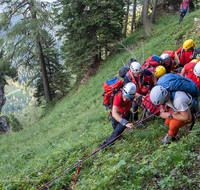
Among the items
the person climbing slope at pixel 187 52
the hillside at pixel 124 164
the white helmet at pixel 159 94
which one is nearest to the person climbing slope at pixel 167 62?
the person climbing slope at pixel 187 52

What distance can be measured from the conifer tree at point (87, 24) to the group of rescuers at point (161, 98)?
9812mm

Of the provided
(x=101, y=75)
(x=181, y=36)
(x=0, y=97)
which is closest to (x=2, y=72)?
(x=0, y=97)

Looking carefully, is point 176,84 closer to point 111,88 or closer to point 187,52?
point 111,88

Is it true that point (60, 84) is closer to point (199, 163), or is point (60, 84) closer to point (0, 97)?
point (0, 97)

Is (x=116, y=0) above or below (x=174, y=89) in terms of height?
above

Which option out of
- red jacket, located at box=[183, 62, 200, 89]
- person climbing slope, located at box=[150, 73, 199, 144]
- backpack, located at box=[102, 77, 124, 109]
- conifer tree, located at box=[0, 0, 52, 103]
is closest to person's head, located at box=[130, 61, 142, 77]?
backpack, located at box=[102, 77, 124, 109]

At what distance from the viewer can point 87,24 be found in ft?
47.0

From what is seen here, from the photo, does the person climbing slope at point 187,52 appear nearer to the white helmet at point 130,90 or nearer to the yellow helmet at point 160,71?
the yellow helmet at point 160,71

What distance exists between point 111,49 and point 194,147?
52.1 ft

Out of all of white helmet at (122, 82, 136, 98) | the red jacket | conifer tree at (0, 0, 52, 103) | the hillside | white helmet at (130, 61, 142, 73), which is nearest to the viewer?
the hillside

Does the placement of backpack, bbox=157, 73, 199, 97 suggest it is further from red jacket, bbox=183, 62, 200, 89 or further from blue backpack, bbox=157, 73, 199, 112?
red jacket, bbox=183, 62, 200, 89

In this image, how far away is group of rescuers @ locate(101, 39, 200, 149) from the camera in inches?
118

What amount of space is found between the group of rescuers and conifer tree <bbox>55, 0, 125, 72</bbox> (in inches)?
386

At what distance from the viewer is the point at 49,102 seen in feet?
63.0
